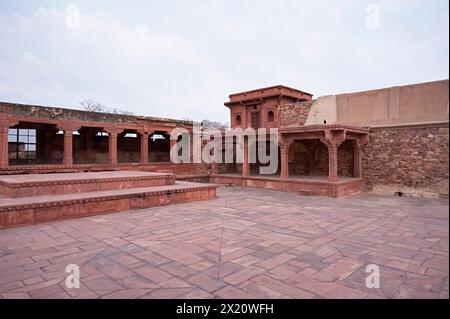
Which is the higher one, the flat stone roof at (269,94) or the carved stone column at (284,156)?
the flat stone roof at (269,94)

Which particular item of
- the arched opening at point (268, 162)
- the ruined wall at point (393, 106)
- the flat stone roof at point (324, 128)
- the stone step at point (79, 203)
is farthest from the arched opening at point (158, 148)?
the stone step at point (79, 203)

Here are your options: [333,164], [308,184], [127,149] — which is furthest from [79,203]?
[127,149]

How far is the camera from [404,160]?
11.1m

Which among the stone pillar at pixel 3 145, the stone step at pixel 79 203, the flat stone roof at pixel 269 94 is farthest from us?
the flat stone roof at pixel 269 94

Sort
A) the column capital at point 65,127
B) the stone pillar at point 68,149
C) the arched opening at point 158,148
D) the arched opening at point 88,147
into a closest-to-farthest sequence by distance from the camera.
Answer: the stone pillar at point 68,149, the column capital at point 65,127, the arched opening at point 88,147, the arched opening at point 158,148

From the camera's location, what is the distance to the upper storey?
840 inches

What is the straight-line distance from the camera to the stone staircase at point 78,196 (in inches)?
230

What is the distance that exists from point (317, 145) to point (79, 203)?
436 inches

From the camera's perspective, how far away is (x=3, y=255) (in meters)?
4.06

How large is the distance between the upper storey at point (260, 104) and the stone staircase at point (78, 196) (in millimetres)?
13134

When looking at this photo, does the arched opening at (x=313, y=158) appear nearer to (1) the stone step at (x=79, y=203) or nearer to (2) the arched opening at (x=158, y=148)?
(1) the stone step at (x=79, y=203)

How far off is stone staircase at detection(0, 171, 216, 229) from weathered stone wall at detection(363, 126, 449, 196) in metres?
6.87

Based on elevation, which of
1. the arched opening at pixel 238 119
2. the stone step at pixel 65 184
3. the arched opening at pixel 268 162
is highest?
the arched opening at pixel 238 119

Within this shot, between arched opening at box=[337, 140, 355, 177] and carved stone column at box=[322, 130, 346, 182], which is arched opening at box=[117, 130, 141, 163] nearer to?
arched opening at box=[337, 140, 355, 177]
